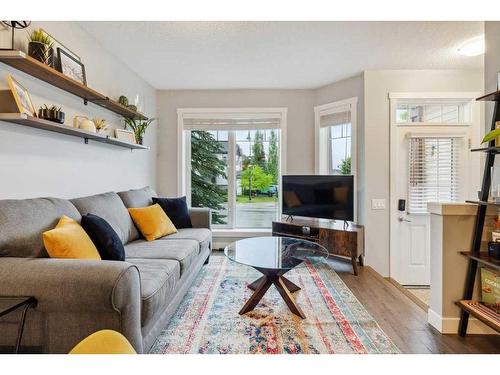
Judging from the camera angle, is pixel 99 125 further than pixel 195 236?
No

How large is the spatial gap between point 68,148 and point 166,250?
1.26 metres

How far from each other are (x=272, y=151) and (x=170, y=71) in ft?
6.38

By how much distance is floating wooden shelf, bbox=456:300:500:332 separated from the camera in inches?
68.5

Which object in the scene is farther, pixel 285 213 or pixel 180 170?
pixel 180 170

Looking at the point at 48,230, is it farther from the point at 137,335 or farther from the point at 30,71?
the point at 30,71

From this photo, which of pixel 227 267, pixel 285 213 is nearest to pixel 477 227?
pixel 285 213

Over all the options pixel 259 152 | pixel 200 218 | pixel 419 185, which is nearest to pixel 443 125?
pixel 419 185

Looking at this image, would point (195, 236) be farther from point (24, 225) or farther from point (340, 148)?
point (340, 148)

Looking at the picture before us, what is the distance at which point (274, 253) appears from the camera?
2529 mm

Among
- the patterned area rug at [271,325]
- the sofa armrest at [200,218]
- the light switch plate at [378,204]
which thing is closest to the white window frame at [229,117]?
the sofa armrest at [200,218]

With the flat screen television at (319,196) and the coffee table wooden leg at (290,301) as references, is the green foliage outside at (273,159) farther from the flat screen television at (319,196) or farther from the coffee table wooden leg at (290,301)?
the coffee table wooden leg at (290,301)

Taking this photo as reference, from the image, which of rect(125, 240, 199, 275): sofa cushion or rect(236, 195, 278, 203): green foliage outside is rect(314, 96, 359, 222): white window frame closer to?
rect(236, 195, 278, 203): green foliage outside

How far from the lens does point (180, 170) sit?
439 centimetres

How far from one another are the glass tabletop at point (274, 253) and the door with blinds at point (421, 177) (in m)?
1.59
